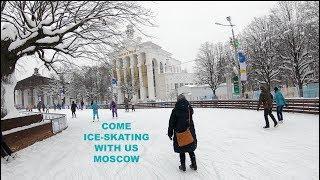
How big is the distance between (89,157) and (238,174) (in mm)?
4493

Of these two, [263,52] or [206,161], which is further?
[263,52]

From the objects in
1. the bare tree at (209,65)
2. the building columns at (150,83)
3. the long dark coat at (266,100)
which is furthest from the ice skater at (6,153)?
the building columns at (150,83)

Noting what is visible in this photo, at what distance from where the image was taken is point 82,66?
2133 cm

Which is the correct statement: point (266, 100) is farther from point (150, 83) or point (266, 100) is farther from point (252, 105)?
point (150, 83)

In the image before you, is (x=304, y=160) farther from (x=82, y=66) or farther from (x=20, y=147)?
(x=82, y=66)

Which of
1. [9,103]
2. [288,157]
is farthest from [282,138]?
[9,103]

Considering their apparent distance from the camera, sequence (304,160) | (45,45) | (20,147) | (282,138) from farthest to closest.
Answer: (45,45) < (20,147) < (282,138) < (304,160)

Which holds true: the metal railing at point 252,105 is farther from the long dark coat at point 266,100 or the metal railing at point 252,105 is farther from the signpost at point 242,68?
the long dark coat at point 266,100

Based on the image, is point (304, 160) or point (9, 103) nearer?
point (304, 160)

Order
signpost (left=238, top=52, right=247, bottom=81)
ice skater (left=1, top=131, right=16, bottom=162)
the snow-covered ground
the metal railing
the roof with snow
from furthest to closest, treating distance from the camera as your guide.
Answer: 1. the roof with snow
2. signpost (left=238, top=52, right=247, bottom=81)
3. the metal railing
4. ice skater (left=1, top=131, right=16, bottom=162)
5. the snow-covered ground

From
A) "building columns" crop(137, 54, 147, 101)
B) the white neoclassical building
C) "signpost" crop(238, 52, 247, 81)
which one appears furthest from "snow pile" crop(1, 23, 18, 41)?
"building columns" crop(137, 54, 147, 101)

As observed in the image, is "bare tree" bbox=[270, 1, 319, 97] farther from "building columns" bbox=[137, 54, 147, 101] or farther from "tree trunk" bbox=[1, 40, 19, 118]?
"building columns" bbox=[137, 54, 147, 101]

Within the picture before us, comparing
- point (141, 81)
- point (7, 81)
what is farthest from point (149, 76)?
point (7, 81)

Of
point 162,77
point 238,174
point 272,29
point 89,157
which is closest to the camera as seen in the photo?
point 238,174
